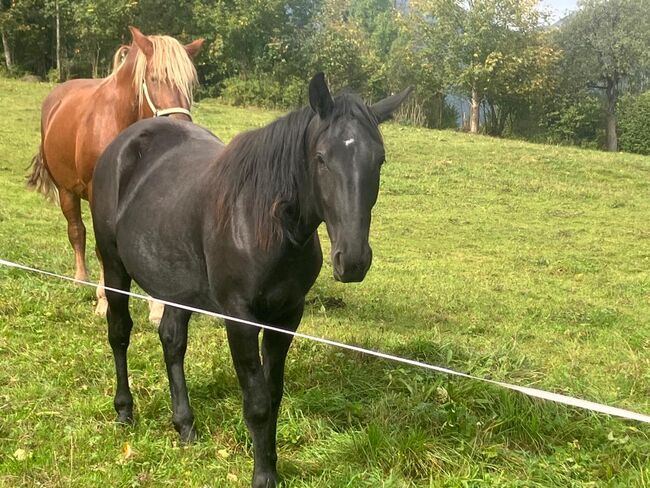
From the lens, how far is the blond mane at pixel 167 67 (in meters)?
4.93

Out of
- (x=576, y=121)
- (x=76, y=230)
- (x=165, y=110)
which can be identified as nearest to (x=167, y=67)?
(x=165, y=110)

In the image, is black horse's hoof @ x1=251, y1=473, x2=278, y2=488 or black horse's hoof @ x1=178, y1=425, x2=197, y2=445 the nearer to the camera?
black horse's hoof @ x1=251, y1=473, x2=278, y2=488

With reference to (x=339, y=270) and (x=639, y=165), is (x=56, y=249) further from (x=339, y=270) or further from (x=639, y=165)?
(x=639, y=165)

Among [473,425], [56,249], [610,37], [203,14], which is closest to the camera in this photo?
[473,425]

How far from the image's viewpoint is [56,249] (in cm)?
765

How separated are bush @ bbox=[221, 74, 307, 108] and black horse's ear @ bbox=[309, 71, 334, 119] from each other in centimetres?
2890

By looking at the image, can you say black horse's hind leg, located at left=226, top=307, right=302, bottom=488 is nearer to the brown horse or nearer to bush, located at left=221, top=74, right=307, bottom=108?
the brown horse

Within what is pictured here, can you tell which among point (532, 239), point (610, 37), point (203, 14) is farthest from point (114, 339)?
point (610, 37)

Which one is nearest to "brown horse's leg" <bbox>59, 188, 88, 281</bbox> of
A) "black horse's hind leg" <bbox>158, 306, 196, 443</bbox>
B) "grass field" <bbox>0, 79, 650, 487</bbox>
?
"grass field" <bbox>0, 79, 650, 487</bbox>

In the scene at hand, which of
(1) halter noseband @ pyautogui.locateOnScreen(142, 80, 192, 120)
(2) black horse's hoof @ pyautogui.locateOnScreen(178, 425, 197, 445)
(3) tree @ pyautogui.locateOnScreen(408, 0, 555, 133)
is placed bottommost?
(2) black horse's hoof @ pyautogui.locateOnScreen(178, 425, 197, 445)

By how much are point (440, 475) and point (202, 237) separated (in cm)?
164

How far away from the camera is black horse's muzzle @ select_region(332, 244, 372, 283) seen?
2.35 m

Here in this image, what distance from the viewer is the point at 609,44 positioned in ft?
123

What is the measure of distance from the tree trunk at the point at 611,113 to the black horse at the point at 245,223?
37.7 metres
